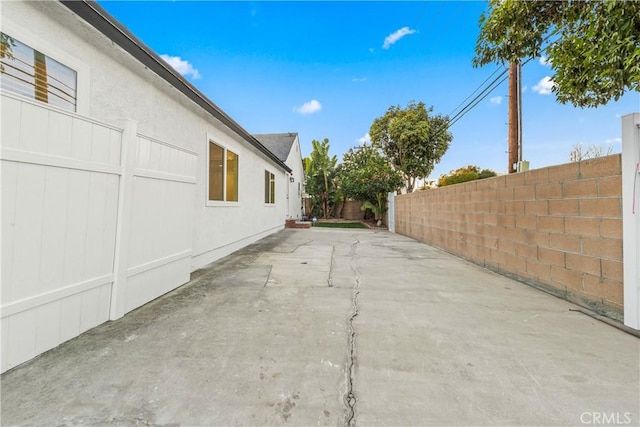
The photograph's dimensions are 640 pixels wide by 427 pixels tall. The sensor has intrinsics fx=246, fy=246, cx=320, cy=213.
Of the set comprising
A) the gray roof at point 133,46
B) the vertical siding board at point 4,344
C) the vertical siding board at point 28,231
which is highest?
the gray roof at point 133,46

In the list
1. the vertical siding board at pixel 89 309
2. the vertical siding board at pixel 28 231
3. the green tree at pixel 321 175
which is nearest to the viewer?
the vertical siding board at pixel 28 231

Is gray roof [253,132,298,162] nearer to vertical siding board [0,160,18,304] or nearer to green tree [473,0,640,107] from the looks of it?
green tree [473,0,640,107]

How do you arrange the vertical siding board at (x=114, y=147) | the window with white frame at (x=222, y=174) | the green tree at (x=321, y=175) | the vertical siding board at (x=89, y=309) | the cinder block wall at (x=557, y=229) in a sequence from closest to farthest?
the vertical siding board at (x=89, y=309), the vertical siding board at (x=114, y=147), the cinder block wall at (x=557, y=229), the window with white frame at (x=222, y=174), the green tree at (x=321, y=175)

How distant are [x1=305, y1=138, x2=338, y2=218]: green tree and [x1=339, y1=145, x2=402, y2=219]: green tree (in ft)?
5.85

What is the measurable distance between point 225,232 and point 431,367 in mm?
5241

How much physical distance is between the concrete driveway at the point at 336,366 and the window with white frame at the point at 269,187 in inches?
270

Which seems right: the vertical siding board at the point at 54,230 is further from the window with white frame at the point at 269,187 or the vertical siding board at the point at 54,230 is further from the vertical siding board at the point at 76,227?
the window with white frame at the point at 269,187

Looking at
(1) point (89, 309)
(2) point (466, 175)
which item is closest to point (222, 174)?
(1) point (89, 309)

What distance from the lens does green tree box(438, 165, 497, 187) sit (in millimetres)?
16763

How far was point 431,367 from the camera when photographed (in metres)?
1.85

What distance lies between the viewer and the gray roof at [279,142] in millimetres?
14847

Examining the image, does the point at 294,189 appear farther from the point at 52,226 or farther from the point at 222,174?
the point at 52,226

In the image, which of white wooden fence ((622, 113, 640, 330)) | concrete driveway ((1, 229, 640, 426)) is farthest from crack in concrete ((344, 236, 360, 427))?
white wooden fence ((622, 113, 640, 330))

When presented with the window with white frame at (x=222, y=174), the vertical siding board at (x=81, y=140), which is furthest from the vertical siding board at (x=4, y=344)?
the window with white frame at (x=222, y=174)
